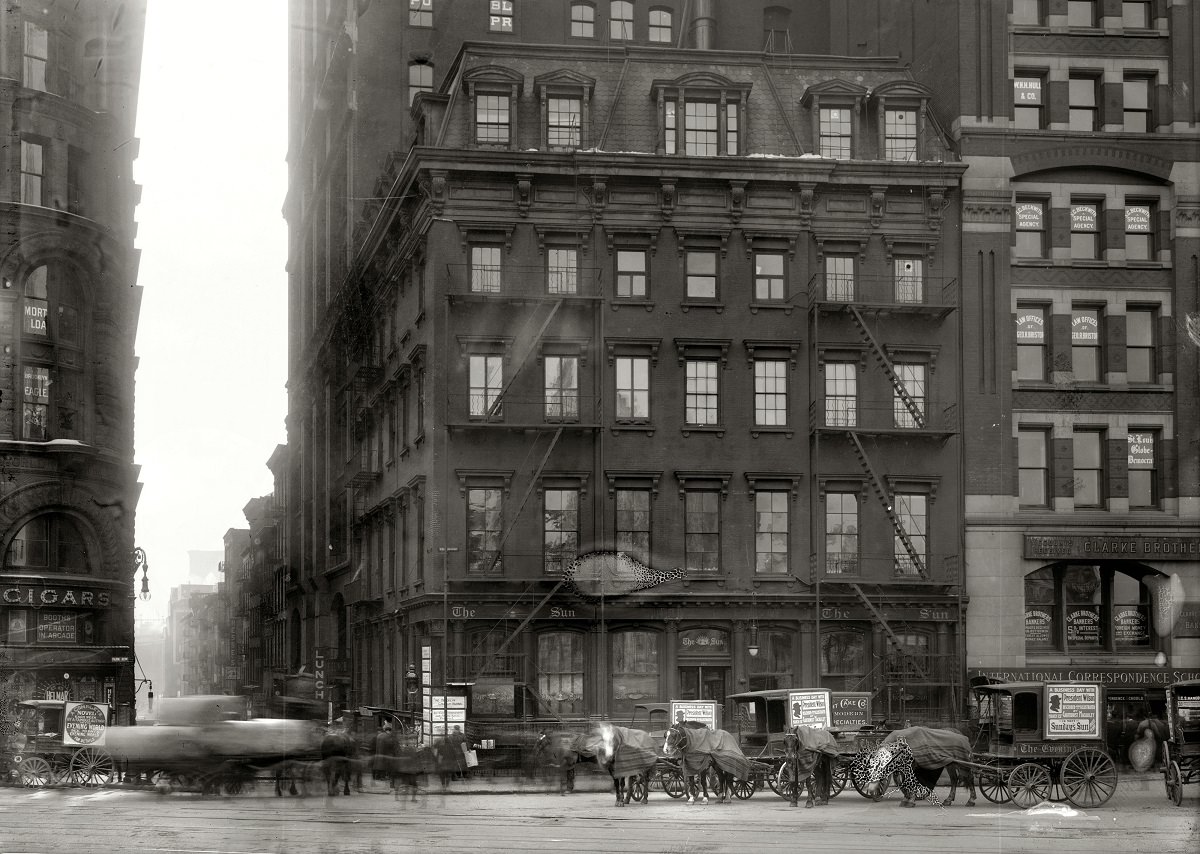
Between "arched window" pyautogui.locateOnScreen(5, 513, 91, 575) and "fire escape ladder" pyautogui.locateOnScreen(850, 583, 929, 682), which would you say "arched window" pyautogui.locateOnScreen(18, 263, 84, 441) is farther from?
"fire escape ladder" pyautogui.locateOnScreen(850, 583, 929, 682)

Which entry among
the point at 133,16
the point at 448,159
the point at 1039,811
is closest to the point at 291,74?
the point at 133,16

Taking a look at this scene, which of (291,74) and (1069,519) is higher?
(291,74)

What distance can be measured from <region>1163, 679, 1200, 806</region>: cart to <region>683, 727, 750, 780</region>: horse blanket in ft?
24.5

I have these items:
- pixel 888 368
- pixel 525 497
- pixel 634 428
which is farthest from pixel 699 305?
pixel 525 497

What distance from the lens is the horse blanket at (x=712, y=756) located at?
86.5ft

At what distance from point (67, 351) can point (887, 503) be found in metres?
22.9

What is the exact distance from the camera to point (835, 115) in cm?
4031

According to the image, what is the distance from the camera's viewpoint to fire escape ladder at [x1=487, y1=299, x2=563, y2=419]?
37.5m

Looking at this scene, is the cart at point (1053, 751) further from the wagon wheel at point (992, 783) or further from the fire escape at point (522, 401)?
the fire escape at point (522, 401)

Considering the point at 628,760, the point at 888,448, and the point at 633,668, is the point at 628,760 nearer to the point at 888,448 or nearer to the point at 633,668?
the point at 633,668

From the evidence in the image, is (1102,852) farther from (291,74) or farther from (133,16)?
(291,74)

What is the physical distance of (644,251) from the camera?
39.2 meters

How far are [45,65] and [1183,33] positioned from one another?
3240cm

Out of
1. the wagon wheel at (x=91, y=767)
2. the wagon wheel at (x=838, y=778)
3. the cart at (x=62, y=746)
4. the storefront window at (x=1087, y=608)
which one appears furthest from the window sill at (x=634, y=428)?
the wagon wheel at (x=91, y=767)
